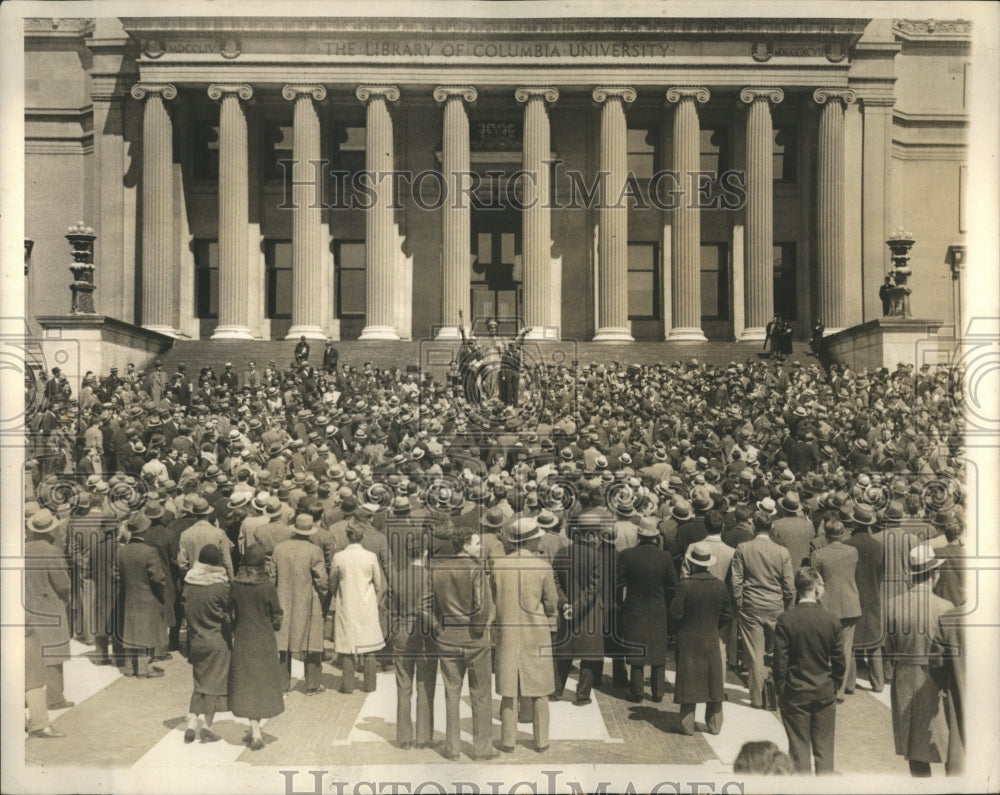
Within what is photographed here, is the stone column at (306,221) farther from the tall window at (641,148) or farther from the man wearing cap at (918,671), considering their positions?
the man wearing cap at (918,671)

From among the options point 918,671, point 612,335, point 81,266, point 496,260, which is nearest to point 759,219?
point 612,335

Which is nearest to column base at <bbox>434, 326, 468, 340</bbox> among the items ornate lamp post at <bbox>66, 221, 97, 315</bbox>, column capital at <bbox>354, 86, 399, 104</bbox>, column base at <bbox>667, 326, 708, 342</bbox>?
column base at <bbox>667, 326, 708, 342</bbox>

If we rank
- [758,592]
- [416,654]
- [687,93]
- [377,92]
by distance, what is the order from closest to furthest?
1. [416,654]
2. [758,592]
3. [377,92]
4. [687,93]

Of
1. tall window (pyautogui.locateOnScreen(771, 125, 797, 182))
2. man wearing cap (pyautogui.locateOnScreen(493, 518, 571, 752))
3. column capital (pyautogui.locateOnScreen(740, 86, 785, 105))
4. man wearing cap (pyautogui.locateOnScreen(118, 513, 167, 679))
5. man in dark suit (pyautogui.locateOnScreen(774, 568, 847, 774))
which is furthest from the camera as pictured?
tall window (pyautogui.locateOnScreen(771, 125, 797, 182))

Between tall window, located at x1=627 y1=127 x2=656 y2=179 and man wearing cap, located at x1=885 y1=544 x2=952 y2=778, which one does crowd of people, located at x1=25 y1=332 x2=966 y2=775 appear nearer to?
man wearing cap, located at x1=885 y1=544 x2=952 y2=778

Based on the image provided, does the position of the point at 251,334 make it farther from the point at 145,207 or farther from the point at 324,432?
the point at 324,432

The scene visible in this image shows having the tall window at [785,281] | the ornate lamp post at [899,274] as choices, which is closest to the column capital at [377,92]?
the tall window at [785,281]

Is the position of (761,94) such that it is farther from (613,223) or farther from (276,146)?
(276,146)
